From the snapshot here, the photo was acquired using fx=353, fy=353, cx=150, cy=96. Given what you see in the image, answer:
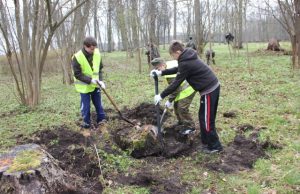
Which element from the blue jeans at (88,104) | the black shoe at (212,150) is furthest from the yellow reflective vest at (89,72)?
the black shoe at (212,150)

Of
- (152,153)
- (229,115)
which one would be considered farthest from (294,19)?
(152,153)

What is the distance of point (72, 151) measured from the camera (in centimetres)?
509

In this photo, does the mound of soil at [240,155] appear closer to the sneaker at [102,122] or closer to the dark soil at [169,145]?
the dark soil at [169,145]

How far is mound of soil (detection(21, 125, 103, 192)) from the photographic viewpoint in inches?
179

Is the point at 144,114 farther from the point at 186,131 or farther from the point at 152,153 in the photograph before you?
the point at 152,153

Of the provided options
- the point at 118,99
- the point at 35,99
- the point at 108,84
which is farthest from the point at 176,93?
the point at 108,84

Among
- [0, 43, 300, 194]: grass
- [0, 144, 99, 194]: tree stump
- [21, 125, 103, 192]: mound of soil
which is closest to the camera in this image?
[0, 144, 99, 194]: tree stump

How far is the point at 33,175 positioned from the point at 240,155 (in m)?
2.84

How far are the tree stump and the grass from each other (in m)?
0.48

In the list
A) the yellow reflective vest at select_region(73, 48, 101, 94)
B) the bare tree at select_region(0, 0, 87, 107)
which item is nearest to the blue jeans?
the yellow reflective vest at select_region(73, 48, 101, 94)

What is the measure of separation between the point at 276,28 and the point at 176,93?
4693 centimetres

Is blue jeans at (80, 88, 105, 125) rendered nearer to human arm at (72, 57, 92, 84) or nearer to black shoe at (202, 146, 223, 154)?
human arm at (72, 57, 92, 84)

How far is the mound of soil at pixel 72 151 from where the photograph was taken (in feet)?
14.9

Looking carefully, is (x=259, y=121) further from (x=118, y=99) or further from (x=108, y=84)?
(x=108, y=84)
